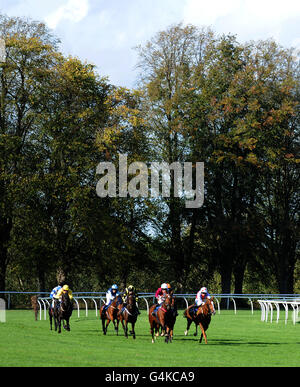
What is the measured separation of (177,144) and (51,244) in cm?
1112

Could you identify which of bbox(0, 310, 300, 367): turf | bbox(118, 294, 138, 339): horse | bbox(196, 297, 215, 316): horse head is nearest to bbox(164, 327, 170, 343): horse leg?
bbox(0, 310, 300, 367): turf

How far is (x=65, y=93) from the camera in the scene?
43312 millimetres

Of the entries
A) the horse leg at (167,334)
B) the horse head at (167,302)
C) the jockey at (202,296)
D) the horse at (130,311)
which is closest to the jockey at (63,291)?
the horse at (130,311)

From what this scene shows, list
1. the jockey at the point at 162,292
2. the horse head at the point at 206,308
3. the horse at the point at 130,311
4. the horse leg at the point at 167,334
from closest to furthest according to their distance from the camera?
the horse leg at the point at 167,334
the horse head at the point at 206,308
the jockey at the point at 162,292
the horse at the point at 130,311

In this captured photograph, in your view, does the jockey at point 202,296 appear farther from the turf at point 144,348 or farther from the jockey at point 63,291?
the jockey at point 63,291

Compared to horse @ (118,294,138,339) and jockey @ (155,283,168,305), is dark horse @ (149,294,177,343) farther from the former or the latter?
horse @ (118,294,138,339)
